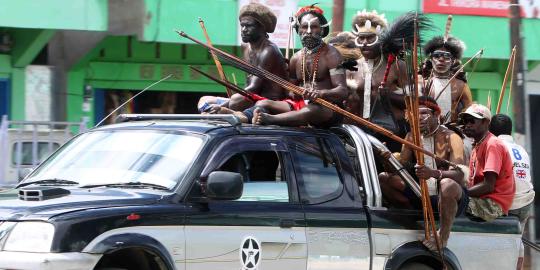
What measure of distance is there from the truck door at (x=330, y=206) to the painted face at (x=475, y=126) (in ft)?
4.25

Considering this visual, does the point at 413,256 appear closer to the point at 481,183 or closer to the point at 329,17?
the point at 481,183

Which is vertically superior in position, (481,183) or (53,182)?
(53,182)

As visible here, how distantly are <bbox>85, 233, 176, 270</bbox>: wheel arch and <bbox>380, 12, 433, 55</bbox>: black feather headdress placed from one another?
2850mm

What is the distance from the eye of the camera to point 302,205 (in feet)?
21.8

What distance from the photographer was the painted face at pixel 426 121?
798 cm

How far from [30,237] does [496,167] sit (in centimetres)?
371

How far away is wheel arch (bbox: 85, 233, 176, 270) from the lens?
18.3 ft

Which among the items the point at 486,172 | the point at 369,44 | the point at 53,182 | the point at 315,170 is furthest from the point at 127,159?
the point at 369,44

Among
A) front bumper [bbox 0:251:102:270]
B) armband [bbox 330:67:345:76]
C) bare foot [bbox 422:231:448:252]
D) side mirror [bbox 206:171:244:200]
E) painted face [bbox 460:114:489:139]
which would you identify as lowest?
bare foot [bbox 422:231:448:252]

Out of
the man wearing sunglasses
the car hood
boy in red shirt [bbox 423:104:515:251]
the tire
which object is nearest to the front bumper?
the car hood

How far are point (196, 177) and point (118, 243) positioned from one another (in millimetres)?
743

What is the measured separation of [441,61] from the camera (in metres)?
9.40

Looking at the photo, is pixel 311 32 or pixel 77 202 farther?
pixel 311 32

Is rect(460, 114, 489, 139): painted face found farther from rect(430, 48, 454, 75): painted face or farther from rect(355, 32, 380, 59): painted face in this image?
rect(430, 48, 454, 75): painted face
